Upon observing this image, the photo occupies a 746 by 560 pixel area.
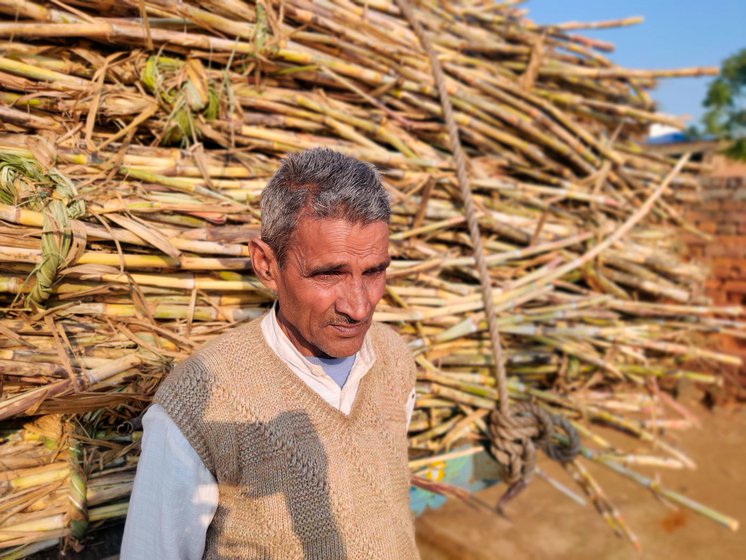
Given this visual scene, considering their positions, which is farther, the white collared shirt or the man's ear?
the man's ear

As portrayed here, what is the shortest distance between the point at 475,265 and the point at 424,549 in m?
2.03

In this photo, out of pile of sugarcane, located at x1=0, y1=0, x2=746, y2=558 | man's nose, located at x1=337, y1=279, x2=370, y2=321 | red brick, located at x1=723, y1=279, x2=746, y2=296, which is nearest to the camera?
man's nose, located at x1=337, y1=279, x2=370, y2=321

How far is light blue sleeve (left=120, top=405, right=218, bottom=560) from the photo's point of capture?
107 centimetres

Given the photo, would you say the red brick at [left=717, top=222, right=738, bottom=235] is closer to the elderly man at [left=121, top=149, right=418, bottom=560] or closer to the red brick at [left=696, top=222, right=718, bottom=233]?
the red brick at [left=696, top=222, right=718, bottom=233]

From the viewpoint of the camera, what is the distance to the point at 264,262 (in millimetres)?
1274

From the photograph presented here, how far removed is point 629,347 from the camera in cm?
269

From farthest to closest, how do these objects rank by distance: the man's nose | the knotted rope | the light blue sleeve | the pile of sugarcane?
1. the knotted rope
2. the pile of sugarcane
3. the man's nose
4. the light blue sleeve

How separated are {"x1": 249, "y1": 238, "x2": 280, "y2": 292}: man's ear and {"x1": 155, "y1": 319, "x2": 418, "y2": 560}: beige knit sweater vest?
13 centimetres

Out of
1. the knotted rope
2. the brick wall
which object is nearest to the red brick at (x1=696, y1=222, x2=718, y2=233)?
the brick wall

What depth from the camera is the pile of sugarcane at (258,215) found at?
1.42 m

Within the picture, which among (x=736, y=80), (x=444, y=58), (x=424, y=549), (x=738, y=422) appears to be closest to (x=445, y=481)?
(x=424, y=549)

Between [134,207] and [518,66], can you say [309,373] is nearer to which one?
[134,207]

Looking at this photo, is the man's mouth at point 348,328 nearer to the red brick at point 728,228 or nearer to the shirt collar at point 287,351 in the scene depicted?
the shirt collar at point 287,351

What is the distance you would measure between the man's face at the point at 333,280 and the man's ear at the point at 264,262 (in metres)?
0.02
